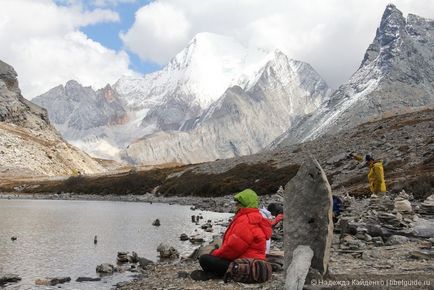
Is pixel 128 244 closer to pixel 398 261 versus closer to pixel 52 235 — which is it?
pixel 52 235

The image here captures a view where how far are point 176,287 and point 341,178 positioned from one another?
166 feet

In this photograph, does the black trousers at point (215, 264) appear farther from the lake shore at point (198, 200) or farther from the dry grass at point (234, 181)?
the dry grass at point (234, 181)

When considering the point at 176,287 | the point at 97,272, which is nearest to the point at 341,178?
the point at 97,272

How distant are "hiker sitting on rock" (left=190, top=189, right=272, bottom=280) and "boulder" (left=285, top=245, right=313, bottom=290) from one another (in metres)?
1.64

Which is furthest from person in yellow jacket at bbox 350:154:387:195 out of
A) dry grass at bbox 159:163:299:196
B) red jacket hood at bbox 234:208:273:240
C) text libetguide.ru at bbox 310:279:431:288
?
dry grass at bbox 159:163:299:196

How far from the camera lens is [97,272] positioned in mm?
23984

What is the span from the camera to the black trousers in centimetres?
1595

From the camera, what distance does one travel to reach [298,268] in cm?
1261

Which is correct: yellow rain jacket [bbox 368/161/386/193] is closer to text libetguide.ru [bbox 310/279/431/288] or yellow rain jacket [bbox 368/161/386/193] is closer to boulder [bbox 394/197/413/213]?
boulder [bbox 394/197/413/213]

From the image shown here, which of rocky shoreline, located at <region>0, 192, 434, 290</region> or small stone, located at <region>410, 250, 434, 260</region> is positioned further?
small stone, located at <region>410, 250, 434, 260</region>

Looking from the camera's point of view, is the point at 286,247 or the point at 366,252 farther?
the point at 366,252

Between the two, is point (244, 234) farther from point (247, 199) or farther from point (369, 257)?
point (369, 257)

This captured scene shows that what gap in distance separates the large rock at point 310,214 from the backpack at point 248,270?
1.36 metres

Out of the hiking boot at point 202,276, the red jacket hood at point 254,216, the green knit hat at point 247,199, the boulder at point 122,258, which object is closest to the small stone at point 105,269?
the boulder at point 122,258
